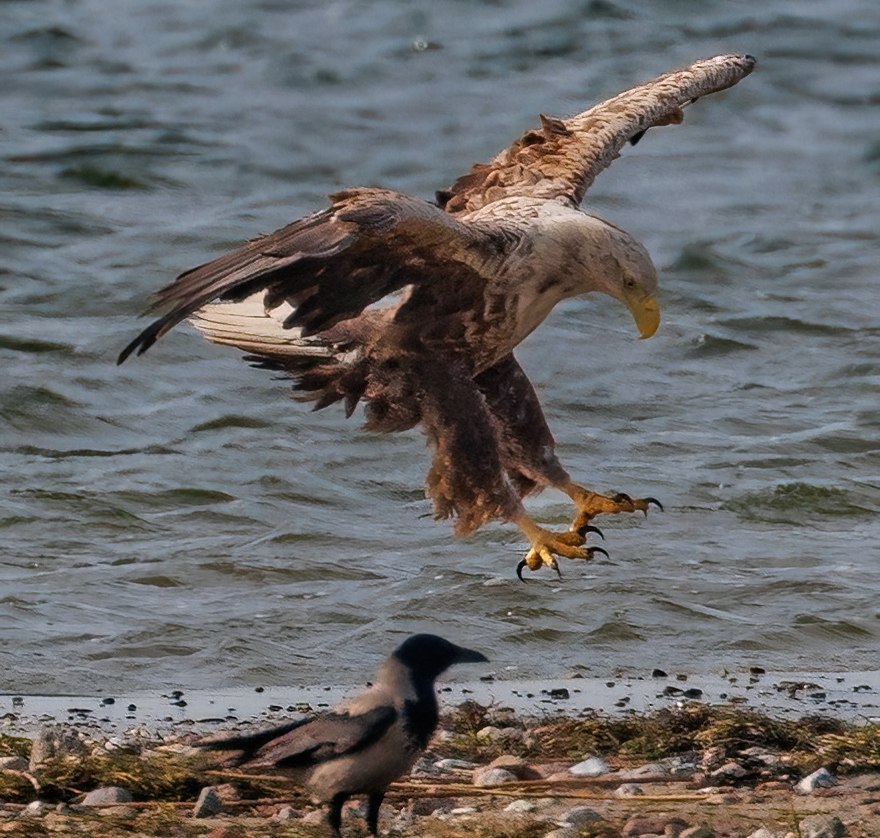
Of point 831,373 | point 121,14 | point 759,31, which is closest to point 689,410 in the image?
A: point 831,373

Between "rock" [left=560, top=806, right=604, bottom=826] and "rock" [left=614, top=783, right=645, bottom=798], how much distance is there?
0.18m

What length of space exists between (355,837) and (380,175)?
10.6m

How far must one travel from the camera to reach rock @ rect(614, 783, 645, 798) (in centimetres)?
583

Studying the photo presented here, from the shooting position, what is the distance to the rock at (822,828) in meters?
5.36

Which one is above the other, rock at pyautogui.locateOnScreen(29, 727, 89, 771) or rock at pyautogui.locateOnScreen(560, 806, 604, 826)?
rock at pyautogui.locateOnScreen(29, 727, 89, 771)

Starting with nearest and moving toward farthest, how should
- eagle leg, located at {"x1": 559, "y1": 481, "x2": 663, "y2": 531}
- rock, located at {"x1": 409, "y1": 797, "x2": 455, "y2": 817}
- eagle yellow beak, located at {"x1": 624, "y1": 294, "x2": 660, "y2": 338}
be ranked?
rock, located at {"x1": 409, "y1": 797, "x2": 455, "y2": 817} → eagle yellow beak, located at {"x1": 624, "y1": 294, "x2": 660, "y2": 338} → eagle leg, located at {"x1": 559, "y1": 481, "x2": 663, "y2": 531}

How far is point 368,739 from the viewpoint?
5.28 metres

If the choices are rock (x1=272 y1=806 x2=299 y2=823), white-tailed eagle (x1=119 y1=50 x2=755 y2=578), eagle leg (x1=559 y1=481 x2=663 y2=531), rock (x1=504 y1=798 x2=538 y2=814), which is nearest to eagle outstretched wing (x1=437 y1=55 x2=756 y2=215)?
white-tailed eagle (x1=119 y1=50 x2=755 y2=578)

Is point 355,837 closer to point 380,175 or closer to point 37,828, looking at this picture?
point 37,828

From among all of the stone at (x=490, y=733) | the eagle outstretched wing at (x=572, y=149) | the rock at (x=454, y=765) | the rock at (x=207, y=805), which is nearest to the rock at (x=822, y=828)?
the rock at (x=454, y=765)

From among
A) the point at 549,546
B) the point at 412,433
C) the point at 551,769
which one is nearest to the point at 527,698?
the point at 549,546

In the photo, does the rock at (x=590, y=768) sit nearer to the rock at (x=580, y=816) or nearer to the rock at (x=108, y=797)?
the rock at (x=580, y=816)

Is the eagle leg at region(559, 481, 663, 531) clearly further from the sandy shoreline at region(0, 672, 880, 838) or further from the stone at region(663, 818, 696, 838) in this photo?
the stone at region(663, 818, 696, 838)

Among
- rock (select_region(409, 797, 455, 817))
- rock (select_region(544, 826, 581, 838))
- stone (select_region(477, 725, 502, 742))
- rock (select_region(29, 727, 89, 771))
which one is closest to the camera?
rock (select_region(544, 826, 581, 838))
